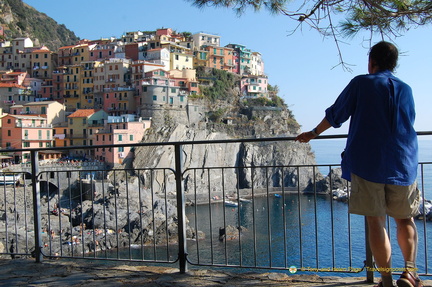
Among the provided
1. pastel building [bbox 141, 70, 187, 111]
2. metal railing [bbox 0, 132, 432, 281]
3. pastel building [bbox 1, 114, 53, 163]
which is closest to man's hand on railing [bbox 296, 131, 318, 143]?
metal railing [bbox 0, 132, 432, 281]

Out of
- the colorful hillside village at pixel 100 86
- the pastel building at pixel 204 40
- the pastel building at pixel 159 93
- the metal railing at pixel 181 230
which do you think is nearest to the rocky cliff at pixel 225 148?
the pastel building at pixel 159 93

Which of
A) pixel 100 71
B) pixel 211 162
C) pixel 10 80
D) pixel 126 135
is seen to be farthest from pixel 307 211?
pixel 10 80

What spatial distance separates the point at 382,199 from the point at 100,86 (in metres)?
55.1

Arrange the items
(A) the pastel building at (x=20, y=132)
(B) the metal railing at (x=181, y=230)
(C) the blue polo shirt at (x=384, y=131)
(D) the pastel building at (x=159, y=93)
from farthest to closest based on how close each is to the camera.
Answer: (D) the pastel building at (x=159, y=93)
(A) the pastel building at (x=20, y=132)
(B) the metal railing at (x=181, y=230)
(C) the blue polo shirt at (x=384, y=131)

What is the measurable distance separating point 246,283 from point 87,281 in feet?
3.78

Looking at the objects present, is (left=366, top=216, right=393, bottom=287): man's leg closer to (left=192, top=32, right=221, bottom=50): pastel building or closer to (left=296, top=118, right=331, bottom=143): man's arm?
(left=296, top=118, right=331, bottom=143): man's arm

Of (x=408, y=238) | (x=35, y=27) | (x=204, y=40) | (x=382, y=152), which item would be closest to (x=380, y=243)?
(x=408, y=238)

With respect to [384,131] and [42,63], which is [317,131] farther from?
[42,63]

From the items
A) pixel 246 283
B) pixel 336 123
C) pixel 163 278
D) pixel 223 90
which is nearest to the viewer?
pixel 336 123

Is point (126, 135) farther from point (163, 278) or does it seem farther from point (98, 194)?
point (163, 278)

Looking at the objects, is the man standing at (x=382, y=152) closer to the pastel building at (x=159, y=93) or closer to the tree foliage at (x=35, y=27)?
the pastel building at (x=159, y=93)

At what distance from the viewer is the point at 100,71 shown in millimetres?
54656

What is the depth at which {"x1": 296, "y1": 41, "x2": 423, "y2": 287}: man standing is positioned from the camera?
2275mm

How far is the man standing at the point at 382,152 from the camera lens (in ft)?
7.47
